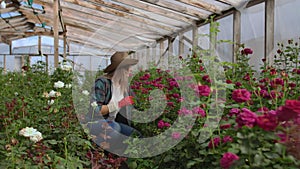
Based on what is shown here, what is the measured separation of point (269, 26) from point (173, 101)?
243cm

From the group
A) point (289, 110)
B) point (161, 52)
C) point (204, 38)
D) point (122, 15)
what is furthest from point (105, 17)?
point (289, 110)

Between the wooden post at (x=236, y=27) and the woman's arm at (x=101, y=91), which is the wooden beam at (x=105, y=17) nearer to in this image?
the wooden post at (x=236, y=27)

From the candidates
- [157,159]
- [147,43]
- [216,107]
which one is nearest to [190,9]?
[147,43]

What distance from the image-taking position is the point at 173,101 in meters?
1.88

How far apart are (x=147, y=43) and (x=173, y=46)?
768 millimetres

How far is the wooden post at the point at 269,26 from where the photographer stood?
12.3 ft

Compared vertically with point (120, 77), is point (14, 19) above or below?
above

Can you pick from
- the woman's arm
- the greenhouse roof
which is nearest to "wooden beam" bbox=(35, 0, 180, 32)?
the greenhouse roof

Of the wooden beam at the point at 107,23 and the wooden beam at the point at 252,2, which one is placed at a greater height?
the wooden beam at the point at 107,23

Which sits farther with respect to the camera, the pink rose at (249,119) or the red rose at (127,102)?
the red rose at (127,102)

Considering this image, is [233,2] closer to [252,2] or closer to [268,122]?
[252,2]

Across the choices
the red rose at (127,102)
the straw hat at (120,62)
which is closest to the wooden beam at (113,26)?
the straw hat at (120,62)

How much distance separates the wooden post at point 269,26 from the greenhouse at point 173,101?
12 millimetres

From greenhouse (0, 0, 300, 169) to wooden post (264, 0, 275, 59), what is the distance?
1 cm
